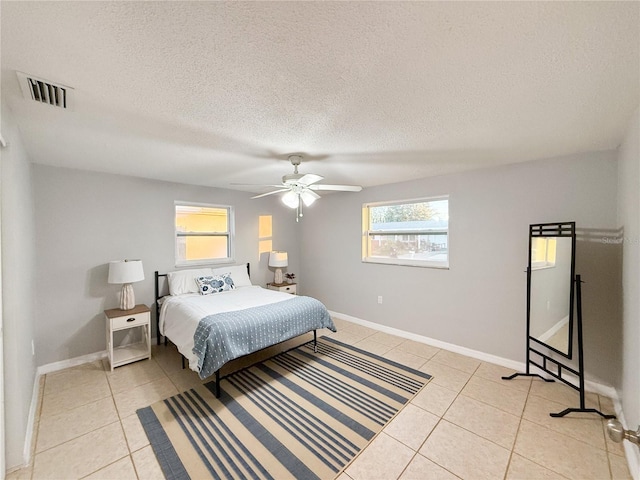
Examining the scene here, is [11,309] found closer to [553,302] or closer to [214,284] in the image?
[214,284]

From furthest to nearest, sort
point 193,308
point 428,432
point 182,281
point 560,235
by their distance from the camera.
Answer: point 182,281, point 193,308, point 560,235, point 428,432

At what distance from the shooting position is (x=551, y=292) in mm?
2555

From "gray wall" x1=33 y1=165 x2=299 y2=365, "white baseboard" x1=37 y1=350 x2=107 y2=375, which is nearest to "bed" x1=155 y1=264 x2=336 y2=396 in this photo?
"gray wall" x1=33 y1=165 x2=299 y2=365

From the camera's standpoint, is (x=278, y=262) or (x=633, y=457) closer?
(x=633, y=457)

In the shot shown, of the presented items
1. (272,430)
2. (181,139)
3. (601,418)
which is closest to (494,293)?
(601,418)

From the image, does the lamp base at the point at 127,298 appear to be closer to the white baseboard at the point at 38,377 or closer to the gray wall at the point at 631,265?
the white baseboard at the point at 38,377

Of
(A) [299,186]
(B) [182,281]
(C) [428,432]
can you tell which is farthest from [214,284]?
(C) [428,432]

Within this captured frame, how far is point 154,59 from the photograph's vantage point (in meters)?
1.23

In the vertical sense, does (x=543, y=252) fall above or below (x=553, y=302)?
above

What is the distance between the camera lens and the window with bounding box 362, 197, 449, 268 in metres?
3.66

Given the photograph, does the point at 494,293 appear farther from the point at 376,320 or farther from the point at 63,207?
the point at 63,207

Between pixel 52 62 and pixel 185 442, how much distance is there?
245 centimetres

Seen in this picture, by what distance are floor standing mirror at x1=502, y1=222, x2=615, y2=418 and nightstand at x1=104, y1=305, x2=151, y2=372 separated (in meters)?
4.16

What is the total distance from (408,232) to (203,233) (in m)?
3.29
